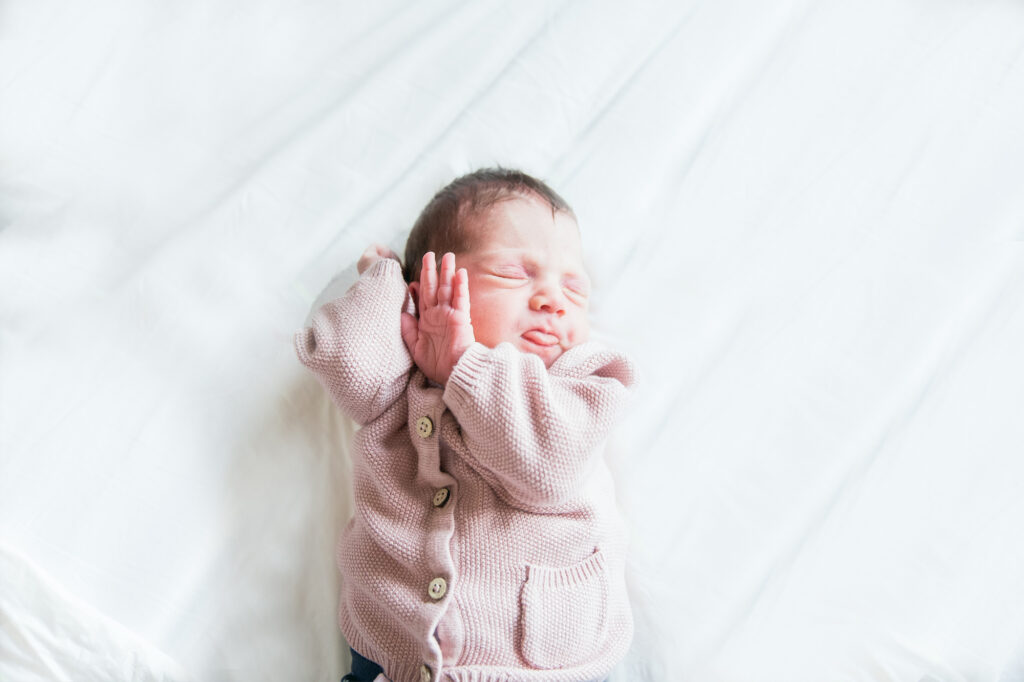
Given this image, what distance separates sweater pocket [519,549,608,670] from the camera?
3.28 feet

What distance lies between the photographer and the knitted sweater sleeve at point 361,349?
107cm

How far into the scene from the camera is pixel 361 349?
3.53ft

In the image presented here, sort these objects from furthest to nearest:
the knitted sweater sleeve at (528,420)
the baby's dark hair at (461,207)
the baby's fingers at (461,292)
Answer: the baby's dark hair at (461,207) < the baby's fingers at (461,292) < the knitted sweater sleeve at (528,420)

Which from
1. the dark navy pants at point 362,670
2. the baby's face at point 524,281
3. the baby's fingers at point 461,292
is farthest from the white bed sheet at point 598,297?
the baby's fingers at point 461,292

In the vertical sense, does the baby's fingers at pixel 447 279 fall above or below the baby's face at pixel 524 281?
below

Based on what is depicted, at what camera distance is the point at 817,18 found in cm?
158

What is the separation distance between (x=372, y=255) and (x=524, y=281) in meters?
0.27

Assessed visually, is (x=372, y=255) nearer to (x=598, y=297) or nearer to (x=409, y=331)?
(x=409, y=331)

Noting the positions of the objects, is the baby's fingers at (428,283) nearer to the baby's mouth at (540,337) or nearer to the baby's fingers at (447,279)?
the baby's fingers at (447,279)

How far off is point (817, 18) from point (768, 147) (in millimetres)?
315

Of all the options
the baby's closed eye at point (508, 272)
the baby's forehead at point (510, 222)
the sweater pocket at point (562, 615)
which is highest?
the baby's forehead at point (510, 222)

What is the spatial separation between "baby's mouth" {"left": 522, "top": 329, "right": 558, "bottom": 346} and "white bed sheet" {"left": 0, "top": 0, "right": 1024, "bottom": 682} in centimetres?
23

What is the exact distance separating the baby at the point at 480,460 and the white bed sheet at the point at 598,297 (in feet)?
0.54

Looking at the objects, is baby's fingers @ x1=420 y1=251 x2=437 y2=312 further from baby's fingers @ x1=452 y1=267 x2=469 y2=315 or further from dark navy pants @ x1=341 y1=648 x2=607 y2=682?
dark navy pants @ x1=341 y1=648 x2=607 y2=682
